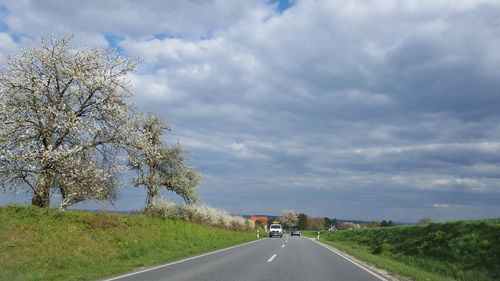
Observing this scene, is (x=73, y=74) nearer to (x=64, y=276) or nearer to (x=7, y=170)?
(x=7, y=170)

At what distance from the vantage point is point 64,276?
32.9ft

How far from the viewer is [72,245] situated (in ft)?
44.9

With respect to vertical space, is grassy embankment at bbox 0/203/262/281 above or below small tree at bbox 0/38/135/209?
below

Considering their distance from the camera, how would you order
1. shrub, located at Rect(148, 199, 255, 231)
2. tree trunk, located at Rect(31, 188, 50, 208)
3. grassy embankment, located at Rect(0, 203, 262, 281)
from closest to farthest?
grassy embankment, located at Rect(0, 203, 262, 281), tree trunk, located at Rect(31, 188, 50, 208), shrub, located at Rect(148, 199, 255, 231)

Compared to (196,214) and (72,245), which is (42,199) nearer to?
(72,245)

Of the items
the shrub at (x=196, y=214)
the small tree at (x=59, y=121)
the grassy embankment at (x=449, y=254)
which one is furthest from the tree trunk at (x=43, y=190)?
the grassy embankment at (x=449, y=254)

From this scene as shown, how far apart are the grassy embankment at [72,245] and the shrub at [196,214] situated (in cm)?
609

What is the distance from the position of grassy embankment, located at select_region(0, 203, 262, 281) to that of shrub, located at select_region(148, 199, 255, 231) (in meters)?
6.09

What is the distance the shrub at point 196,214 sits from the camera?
2703 centimetres

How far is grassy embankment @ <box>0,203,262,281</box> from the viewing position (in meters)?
10.8

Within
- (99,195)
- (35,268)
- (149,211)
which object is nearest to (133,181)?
(149,211)

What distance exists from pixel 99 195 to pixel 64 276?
9.34 m

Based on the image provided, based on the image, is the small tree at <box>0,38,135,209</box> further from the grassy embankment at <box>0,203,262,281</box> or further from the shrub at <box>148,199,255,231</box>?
the shrub at <box>148,199,255,231</box>

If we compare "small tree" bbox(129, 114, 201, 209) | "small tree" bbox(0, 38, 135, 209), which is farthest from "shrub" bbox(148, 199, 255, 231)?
"small tree" bbox(0, 38, 135, 209)
